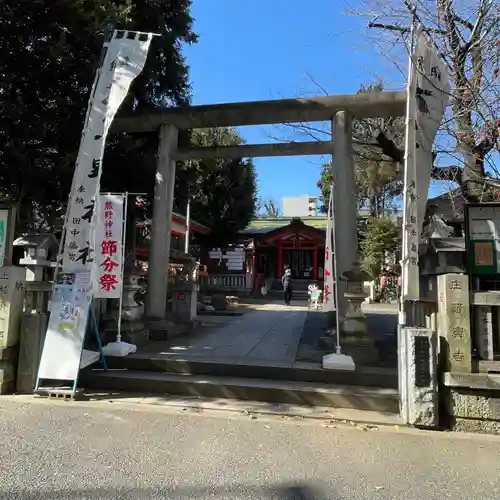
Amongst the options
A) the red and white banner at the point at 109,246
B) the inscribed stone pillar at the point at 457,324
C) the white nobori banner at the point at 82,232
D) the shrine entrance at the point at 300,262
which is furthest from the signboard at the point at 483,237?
the shrine entrance at the point at 300,262

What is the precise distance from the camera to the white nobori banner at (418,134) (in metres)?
5.07

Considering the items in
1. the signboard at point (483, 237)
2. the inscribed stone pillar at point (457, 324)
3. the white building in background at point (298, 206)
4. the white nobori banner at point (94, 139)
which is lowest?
the inscribed stone pillar at point (457, 324)

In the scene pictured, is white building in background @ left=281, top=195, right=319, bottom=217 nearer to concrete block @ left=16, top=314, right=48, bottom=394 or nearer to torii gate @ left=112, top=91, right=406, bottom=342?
torii gate @ left=112, top=91, right=406, bottom=342

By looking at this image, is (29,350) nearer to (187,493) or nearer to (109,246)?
(109,246)

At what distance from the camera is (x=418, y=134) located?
542 cm

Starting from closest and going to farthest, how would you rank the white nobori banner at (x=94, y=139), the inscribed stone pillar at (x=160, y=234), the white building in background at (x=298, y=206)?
the white nobori banner at (x=94, y=139) → the inscribed stone pillar at (x=160, y=234) → the white building in background at (x=298, y=206)

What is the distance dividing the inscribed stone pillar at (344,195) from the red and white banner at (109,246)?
12.3 ft

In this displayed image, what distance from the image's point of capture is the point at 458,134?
5980 mm

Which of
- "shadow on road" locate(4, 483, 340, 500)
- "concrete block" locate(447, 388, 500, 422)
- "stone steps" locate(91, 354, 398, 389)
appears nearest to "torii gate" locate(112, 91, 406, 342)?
"stone steps" locate(91, 354, 398, 389)

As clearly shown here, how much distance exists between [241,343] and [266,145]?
156 inches

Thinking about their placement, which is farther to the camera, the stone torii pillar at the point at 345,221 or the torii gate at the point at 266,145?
the torii gate at the point at 266,145

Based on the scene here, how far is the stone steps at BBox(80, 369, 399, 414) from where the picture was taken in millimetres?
5359

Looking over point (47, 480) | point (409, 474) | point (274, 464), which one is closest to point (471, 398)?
point (409, 474)

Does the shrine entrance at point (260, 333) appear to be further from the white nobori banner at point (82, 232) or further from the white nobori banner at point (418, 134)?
the white nobori banner at point (418, 134)
